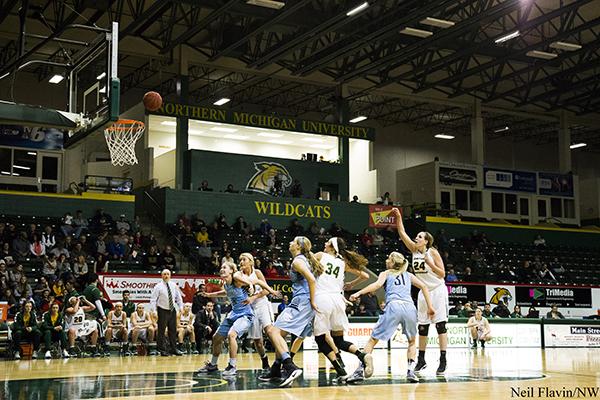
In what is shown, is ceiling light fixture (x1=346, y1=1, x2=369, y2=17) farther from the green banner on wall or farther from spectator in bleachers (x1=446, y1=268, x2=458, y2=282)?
spectator in bleachers (x1=446, y1=268, x2=458, y2=282)

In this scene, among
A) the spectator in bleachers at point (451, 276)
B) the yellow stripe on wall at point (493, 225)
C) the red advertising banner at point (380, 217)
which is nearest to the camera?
the spectator in bleachers at point (451, 276)

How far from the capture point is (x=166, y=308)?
17.6m

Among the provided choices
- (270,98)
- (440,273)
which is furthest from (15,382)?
(270,98)

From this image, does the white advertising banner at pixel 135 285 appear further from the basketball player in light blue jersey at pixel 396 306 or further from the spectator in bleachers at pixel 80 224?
the basketball player in light blue jersey at pixel 396 306

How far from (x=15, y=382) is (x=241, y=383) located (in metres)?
3.22

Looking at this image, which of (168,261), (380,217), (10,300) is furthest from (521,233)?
(10,300)

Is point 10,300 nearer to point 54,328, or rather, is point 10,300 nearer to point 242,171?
point 54,328

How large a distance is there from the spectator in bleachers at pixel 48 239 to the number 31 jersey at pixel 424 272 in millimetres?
16789

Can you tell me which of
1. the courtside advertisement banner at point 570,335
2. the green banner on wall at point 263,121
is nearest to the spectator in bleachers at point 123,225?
the green banner on wall at point 263,121

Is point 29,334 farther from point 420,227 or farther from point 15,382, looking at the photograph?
point 420,227

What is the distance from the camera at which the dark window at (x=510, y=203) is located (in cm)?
4338

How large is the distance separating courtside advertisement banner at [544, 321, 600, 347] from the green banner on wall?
50.5ft

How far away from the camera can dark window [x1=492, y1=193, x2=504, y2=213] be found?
141ft

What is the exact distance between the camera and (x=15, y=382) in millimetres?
10977
